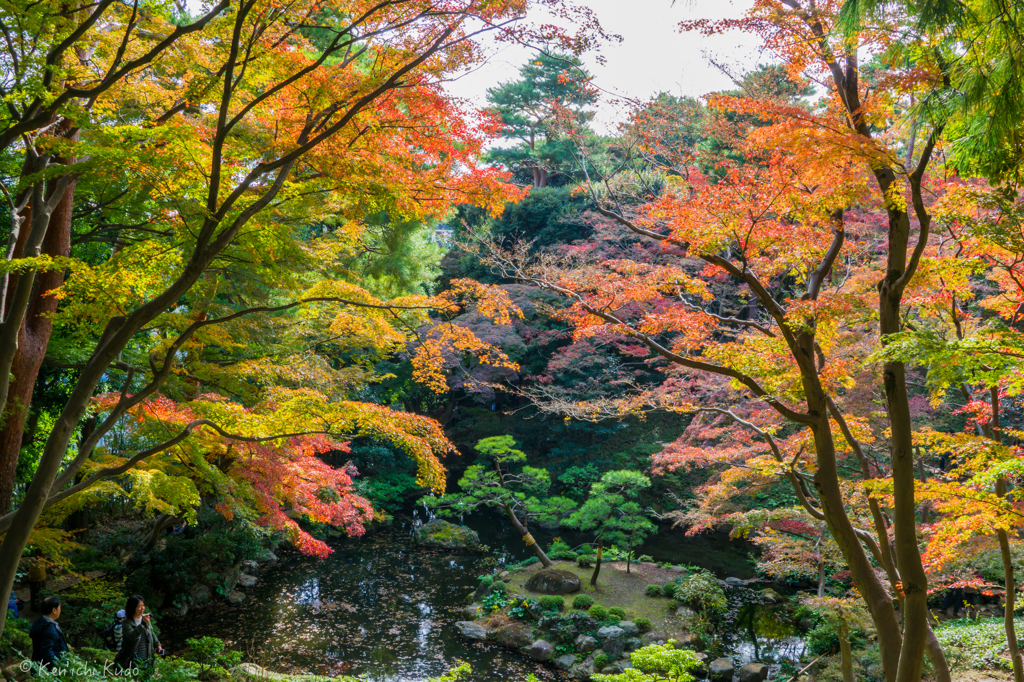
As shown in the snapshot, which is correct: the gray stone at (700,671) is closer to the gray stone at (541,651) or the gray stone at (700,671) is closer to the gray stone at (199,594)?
the gray stone at (541,651)

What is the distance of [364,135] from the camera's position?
14.8 ft

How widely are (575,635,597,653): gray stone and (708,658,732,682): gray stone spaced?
1645mm

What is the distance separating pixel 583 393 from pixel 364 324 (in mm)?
9769

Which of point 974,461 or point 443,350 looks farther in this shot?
point 443,350

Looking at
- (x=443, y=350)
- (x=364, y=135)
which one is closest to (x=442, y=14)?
(x=364, y=135)

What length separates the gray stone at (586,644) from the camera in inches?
337

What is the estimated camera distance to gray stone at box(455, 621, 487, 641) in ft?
30.0

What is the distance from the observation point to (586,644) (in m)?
8.62

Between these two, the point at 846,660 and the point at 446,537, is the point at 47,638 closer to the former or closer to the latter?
the point at 846,660

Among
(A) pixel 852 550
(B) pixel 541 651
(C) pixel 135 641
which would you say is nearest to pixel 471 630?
(B) pixel 541 651

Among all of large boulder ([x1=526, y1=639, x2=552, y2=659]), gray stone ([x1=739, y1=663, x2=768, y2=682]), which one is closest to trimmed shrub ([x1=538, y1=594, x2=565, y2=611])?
large boulder ([x1=526, y1=639, x2=552, y2=659])

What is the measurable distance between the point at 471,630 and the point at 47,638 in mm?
6060

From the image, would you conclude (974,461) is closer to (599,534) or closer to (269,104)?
(269,104)

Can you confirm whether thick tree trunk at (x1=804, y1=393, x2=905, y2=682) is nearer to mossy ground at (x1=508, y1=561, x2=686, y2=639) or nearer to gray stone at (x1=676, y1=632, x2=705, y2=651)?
gray stone at (x1=676, y1=632, x2=705, y2=651)
